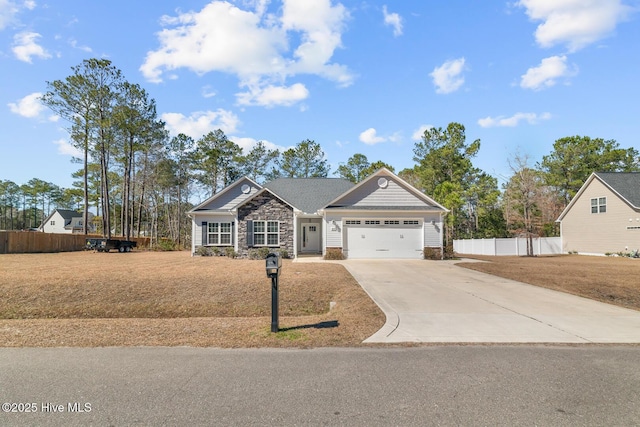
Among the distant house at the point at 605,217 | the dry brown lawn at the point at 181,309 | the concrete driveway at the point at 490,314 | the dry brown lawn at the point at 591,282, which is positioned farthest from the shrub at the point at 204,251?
the distant house at the point at 605,217

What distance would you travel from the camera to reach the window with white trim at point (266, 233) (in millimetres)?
21500

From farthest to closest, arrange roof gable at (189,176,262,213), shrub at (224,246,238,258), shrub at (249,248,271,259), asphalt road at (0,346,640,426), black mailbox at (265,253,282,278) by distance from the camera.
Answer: roof gable at (189,176,262,213), shrub at (224,246,238,258), shrub at (249,248,271,259), black mailbox at (265,253,282,278), asphalt road at (0,346,640,426)

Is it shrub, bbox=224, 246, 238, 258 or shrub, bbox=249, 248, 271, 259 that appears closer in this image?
shrub, bbox=249, 248, 271, 259

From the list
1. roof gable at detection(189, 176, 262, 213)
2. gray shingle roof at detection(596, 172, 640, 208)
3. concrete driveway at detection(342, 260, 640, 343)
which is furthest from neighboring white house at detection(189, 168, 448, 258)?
gray shingle roof at detection(596, 172, 640, 208)

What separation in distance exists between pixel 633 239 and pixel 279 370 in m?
30.4

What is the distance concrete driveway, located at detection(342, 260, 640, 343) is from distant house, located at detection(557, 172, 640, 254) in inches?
790

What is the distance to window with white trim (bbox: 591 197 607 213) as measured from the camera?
2753cm

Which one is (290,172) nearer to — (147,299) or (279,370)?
(147,299)

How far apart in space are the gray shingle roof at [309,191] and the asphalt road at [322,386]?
1848cm

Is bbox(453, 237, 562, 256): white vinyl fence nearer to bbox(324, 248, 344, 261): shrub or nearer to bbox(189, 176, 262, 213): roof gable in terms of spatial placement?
bbox(324, 248, 344, 261): shrub

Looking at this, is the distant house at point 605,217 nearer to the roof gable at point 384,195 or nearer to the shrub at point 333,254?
the roof gable at point 384,195

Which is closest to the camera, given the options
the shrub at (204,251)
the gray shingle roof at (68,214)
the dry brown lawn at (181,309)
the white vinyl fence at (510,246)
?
the dry brown lawn at (181,309)

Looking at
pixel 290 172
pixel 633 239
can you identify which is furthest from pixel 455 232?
pixel 290 172

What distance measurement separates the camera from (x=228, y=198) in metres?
24.7
